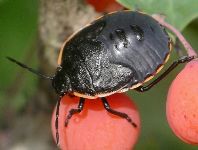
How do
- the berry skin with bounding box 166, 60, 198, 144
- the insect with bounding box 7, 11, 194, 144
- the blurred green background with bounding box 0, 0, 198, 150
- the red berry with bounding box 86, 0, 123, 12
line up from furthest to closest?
the blurred green background with bounding box 0, 0, 198, 150, the red berry with bounding box 86, 0, 123, 12, the insect with bounding box 7, 11, 194, 144, the berry skin with bounding box 166, 60, 198, 144

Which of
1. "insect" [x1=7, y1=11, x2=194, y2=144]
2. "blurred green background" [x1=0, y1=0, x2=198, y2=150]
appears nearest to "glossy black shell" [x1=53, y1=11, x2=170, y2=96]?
"insect" [x1=7, y1=11, x2=194, y2=144]

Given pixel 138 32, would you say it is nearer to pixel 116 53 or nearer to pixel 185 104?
pixel 116 53

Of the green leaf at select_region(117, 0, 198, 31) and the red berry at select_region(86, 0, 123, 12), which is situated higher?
the green leaf at select_region(117, 0, 198, 31)

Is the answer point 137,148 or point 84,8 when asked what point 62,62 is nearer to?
point 84,8

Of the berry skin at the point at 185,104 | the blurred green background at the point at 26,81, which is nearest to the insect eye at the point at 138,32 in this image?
the berry skin at the point at 185,104

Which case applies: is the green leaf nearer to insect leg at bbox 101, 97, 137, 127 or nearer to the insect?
the insect

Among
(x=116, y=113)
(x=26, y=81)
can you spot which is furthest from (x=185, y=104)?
(x=26, y=81)

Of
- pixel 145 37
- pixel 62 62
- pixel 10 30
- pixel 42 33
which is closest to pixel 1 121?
pixel 10 30
